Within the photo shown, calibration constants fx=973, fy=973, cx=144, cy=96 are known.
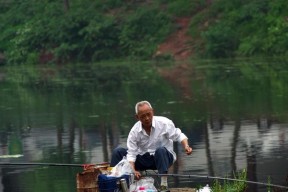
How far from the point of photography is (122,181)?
889cm

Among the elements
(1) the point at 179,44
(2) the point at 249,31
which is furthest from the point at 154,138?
(1) the point at 179,44

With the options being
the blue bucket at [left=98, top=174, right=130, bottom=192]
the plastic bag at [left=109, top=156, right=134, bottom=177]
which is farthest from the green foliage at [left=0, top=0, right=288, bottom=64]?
the blue bucket at [left=98, top=174, right=130, bottom=192]

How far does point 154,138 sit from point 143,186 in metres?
0.79

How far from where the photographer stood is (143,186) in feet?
29.8

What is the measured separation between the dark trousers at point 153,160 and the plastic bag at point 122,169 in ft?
0.98

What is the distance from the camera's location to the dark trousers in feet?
31.2

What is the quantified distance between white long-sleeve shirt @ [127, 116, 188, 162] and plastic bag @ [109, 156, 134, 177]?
0.25m

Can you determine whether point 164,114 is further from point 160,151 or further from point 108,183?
point 108,183

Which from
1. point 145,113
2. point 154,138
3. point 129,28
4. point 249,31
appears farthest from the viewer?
point 129,28

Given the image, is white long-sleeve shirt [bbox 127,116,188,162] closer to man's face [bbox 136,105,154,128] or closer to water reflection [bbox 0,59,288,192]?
man's face [bbox 136,105,154,128]

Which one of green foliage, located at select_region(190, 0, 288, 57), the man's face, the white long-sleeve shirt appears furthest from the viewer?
green foliage, located at select_region(190, 0, 288, 57)

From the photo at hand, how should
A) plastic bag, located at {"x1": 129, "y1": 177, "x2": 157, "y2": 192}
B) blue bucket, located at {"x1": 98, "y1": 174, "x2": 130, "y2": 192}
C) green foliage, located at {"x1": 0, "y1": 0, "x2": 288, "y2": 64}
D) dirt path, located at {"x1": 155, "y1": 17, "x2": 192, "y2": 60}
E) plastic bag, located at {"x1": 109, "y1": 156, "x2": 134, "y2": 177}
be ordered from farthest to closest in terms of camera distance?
dirt path, located at {"x1": 155, "y1": 17, "x2": 192, "y2": 60} < green foliage, located at {"x1": 0, "y1": 0, "x2": 288, "y2": 64} < plastic bag, located at {"x1": 109, "y1": 156, "x2": 134, "y2": 177} < plastic bag, located at {"x1": 129, "y1": 177, "x2": 157, "y2": 192} < blue bucket, located at {"x1": 98, "y1": 174, "x2": 130, "y2": 192}

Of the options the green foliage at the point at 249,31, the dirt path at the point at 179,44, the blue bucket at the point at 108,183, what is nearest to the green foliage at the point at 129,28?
the green foliage at the point at 249,31

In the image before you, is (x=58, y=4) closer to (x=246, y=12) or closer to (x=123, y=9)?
(x=123, y=9)
